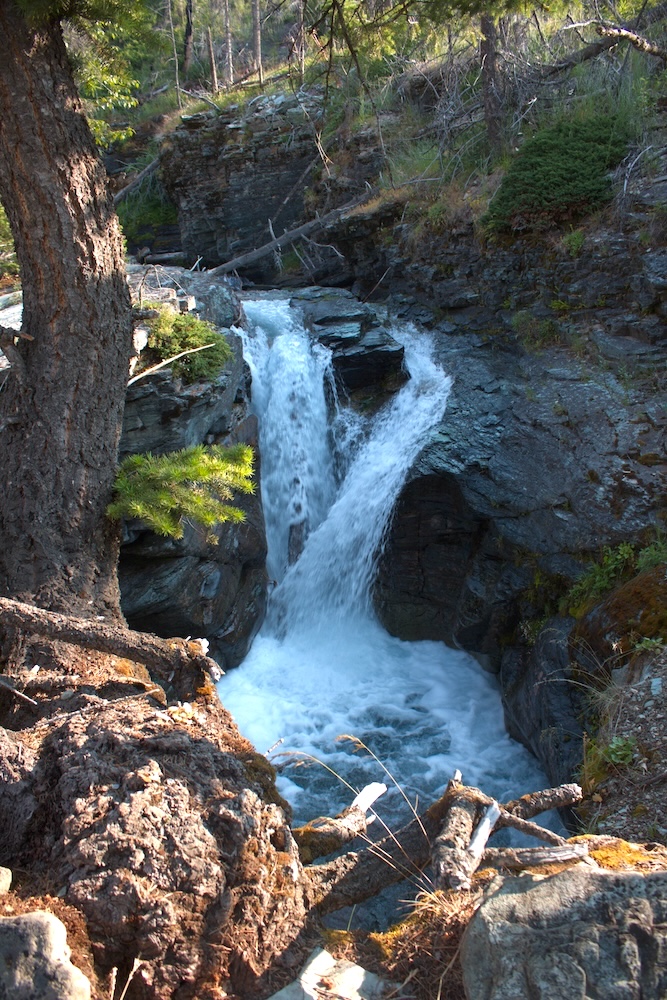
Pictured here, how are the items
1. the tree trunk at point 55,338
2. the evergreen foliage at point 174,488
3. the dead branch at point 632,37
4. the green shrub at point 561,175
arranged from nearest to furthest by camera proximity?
the tree trunk at point 55,338, the evergreen foliage at point 174,488, the dead branch at point 632,37, the green shrub at point 561,175

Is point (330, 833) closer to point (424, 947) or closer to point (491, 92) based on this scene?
point (424, 947)

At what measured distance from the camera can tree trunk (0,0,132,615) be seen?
4.64 metres

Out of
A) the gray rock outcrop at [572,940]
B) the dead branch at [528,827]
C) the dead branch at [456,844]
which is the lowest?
the dead branch at [528,827]

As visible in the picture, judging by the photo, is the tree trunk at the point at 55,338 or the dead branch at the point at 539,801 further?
the tree trunk at the point at 55,338

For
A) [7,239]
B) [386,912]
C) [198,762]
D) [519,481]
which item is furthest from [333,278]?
[198,762]

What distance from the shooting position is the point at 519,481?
7816mm

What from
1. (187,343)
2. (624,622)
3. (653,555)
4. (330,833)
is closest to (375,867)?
(330,833)

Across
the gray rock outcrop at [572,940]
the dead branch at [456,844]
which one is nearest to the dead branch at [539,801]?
the dead branch at [456,844]

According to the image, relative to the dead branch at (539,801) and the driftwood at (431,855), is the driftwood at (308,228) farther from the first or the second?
the driftwood at (431,855)

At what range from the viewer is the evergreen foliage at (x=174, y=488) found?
4805 mm

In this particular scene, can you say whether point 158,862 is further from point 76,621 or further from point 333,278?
point 333,278

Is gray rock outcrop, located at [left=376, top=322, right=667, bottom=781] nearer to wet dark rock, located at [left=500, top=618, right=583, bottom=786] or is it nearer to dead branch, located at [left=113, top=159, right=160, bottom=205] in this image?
wet dark rock, located at [left=500, top=618, right=583, bottom=786]

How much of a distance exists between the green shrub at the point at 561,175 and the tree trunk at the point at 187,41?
611 inches

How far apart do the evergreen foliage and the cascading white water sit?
2834 mm
